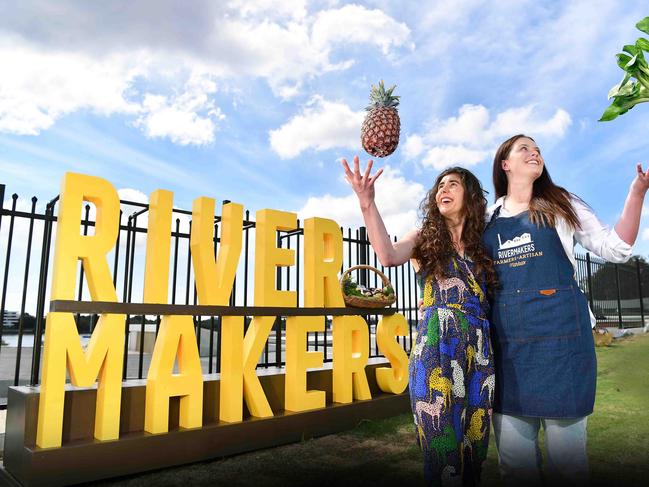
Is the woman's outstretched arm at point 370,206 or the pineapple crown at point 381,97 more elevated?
the pineapple crown at point 381,97

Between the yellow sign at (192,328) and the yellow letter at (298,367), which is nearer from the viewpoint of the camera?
the yellow sign at (192,328)

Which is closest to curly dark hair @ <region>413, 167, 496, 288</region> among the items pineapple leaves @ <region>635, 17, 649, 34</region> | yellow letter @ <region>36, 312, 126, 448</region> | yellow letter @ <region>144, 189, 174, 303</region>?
pineapple leaves @ <region>635, 17, 649, 34</region>

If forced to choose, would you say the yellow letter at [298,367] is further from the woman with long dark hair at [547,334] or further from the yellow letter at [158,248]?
the woman with long dark hair at [547,334]

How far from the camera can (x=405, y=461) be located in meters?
4.52

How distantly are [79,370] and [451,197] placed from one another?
3.33 m

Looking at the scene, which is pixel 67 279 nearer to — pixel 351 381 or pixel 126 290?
pixel 126 290

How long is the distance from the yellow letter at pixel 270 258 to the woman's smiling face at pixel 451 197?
3.20m

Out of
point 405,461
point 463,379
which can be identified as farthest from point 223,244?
point 463,379

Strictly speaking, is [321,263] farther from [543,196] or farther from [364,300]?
[543,196]

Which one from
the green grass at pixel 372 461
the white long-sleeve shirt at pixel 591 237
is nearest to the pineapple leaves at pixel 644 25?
the white long-sleeve shirt at pixel 591 237

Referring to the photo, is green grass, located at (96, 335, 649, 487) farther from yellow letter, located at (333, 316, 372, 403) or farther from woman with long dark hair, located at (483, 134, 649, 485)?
woman with long dark hair, located at (483, 134, 649, 485)

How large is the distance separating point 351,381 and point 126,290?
2.73 meters

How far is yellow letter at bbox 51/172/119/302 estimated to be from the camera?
13.4ft

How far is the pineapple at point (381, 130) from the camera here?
15.4 ft
